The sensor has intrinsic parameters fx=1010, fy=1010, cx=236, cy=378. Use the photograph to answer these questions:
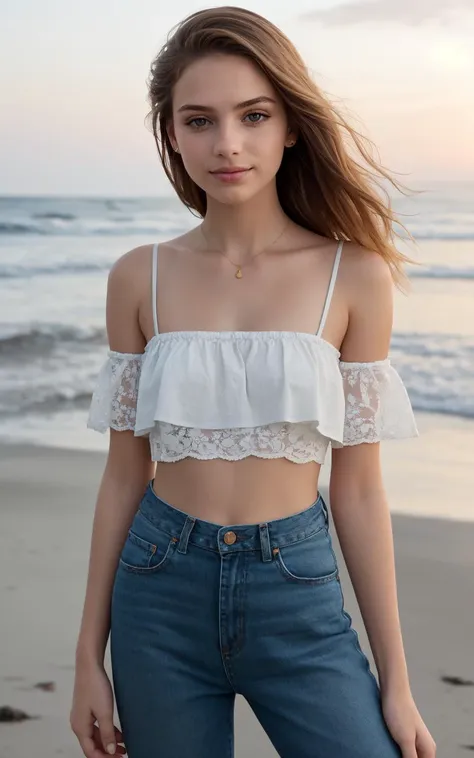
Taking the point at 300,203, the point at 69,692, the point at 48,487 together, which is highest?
the point at 300,203

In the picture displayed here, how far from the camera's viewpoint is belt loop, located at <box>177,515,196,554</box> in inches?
65.6

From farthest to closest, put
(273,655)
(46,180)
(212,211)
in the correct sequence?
(46,180) < (212,211) < (273,655)

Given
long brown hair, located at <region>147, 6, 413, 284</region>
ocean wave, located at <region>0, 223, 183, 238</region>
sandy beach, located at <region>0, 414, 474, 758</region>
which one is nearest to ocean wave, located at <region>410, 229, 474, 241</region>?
ocean wave, located at <region>0, 223, 183, 238</region>

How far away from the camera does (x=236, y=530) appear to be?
1.65 m

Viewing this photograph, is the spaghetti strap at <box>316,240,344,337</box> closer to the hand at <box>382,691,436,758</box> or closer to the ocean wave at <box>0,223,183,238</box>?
the hand at <box>382,691,436,758</box>

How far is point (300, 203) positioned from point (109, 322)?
1.40 ft

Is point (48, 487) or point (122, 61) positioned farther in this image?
point (122, 61)

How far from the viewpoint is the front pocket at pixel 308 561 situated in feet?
5.37

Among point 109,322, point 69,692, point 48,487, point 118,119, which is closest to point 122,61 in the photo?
point 118,119

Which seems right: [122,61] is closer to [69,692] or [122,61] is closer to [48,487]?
[48,487]

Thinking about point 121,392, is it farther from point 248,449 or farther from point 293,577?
point 293,577

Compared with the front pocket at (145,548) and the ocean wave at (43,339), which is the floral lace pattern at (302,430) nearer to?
the front pocket at (145,548)

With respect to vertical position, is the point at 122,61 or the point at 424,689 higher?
the point at 122,61

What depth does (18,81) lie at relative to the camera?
519 inches
